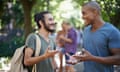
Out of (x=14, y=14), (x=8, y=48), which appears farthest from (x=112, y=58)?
(x=14, y=14)

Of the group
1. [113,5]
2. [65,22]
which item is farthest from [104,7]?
[65,22]

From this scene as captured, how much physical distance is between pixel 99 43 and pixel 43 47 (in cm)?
123

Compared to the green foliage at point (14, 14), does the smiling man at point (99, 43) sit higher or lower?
higher

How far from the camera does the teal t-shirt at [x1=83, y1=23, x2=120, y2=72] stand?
407 cm

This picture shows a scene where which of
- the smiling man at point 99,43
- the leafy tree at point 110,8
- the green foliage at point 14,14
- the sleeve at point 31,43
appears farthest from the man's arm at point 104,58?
the green foliage at point 14,14

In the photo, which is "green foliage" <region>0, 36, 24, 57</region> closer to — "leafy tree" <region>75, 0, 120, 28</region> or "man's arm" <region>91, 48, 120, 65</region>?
"leafy tree" <region>75, 0, 120, 28</region>

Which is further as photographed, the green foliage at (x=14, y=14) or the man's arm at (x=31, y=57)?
the green foliage at (x=14, y=14)

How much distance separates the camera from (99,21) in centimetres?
418

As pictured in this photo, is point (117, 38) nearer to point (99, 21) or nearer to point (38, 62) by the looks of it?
point (99, 21)

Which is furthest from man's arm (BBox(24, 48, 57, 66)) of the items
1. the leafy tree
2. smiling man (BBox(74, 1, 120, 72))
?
the leafy tree

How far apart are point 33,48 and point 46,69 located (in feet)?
1.19

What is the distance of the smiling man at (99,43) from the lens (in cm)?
405

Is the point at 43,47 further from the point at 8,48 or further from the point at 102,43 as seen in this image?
the point at 8,48

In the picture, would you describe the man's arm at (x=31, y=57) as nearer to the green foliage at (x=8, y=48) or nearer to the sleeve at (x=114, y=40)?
the sleeve at (x=114, y=40)
